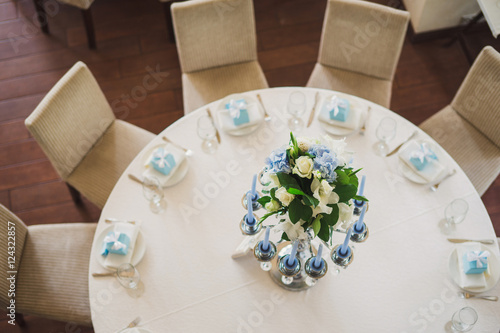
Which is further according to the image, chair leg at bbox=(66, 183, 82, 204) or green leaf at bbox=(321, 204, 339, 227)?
chair leg at bbox=(66, 183, 82, 204)

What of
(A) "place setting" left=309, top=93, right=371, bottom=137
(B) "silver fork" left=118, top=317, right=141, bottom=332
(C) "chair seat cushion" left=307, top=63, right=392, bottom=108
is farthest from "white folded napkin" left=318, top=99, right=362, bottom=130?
(B) "silver fork" left=118, top=317, right=141, bottom=332

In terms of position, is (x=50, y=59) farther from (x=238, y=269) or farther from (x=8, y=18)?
(x=238, y=269)

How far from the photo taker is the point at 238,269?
7.03 feet

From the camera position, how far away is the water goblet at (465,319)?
188cm

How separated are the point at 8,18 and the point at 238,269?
11.0ft

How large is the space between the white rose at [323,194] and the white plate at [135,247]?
0.93 meters

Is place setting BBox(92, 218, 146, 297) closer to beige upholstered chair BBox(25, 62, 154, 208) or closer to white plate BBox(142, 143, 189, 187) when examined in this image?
white plate BBox(142, 143, 189, 187)

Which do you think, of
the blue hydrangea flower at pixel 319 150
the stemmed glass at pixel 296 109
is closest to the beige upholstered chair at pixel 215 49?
the stemmed glass at pixel 296 109

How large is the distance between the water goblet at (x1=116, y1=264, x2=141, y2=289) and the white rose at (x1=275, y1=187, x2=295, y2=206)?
81cm

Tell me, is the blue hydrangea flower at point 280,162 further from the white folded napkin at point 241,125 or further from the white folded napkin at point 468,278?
the white folded napkin at point 468,278

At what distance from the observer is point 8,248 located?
2.39 meters

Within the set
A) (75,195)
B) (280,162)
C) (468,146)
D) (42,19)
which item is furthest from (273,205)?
(42,19)

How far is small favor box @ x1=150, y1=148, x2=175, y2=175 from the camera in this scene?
7.62 ft

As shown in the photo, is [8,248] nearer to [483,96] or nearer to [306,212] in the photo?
[306,212]
